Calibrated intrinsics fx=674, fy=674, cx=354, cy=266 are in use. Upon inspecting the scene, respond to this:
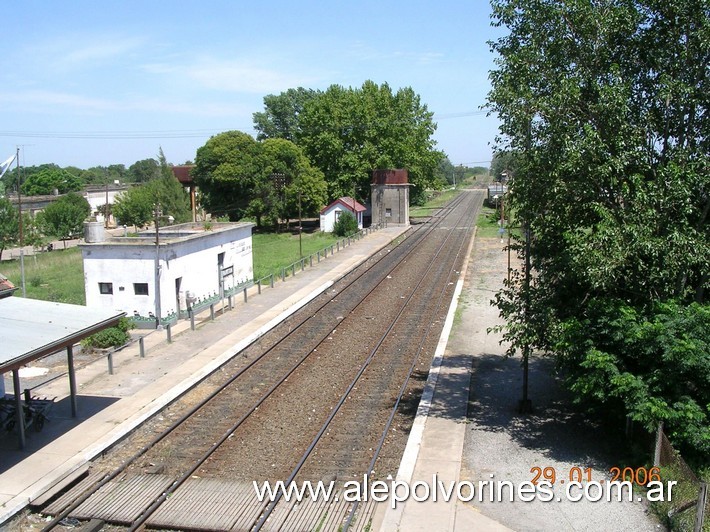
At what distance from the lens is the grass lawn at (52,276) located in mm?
30406

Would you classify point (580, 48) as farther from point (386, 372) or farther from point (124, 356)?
point (124, 356)

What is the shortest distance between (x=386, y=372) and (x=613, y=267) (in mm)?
8411

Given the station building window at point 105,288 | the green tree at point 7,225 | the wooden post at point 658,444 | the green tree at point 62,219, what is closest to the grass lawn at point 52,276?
the green tree at point 7,225

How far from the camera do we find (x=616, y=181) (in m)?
11.3

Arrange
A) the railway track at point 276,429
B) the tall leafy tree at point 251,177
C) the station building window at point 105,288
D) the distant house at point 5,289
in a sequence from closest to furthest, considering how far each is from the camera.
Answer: the railway track at point 276,429 → the distant house at point 5,289 → the station building window at point 105,288 → the tall leafy tree at point 251,177

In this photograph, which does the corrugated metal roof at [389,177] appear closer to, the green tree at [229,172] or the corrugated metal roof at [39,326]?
the green tree at [229,172]

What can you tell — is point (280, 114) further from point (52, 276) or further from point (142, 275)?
point (142, 275)

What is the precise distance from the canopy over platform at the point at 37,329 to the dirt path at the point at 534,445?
308 inches

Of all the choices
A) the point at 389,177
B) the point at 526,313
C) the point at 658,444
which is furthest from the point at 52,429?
the point at 389,177

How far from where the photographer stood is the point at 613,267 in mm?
10836

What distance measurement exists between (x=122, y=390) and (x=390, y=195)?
170ft

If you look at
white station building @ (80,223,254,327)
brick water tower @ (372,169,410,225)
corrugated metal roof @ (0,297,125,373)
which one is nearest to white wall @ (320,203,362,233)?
brick water tower @ (372,169,410,225)

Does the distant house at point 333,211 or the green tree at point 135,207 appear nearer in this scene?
the distant house at point 333,211

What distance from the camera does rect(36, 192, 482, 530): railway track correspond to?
1030 cm
